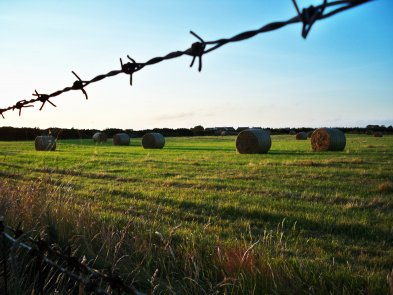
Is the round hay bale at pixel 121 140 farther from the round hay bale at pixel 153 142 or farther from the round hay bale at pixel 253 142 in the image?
the round hay bale at pixel 253 142

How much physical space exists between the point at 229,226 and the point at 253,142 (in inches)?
773

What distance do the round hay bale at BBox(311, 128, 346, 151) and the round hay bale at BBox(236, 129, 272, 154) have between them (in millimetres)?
4237

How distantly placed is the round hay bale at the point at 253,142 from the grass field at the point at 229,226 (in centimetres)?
1241

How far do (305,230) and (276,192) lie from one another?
341 centimetres

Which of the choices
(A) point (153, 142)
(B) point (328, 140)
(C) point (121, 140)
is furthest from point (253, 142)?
(C) point (121, 140)

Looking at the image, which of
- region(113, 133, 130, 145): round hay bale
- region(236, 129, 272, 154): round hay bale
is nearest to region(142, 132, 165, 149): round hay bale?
region(113, 133, 130, 145): round hay bale

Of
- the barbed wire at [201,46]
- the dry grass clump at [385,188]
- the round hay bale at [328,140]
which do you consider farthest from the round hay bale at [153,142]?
the barbed wire at [201,46]

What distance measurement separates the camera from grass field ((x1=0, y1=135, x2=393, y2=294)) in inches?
132

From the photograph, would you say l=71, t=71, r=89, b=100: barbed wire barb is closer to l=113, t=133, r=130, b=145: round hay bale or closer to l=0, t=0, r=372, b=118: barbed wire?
l=0, t=0, r=372, b=118: barbed wire

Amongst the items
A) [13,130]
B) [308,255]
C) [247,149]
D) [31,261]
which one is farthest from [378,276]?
[13,130]

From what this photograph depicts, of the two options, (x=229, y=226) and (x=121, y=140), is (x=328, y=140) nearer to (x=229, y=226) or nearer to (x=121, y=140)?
(x=121, y=140)

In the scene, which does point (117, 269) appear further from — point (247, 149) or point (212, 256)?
point (247, 149)

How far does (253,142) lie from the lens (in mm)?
25359

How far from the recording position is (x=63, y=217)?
4.26 metres
